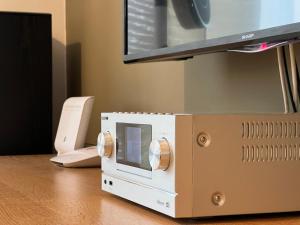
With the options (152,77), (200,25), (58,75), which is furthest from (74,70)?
(200,25)

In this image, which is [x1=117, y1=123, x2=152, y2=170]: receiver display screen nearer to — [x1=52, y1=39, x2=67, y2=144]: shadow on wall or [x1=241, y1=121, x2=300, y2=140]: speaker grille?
[x1=241, y1=121, x2=300, y2=140]: speaker grille

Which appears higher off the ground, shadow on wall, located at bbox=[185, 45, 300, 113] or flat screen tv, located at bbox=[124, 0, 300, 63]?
flat screen tv, located at bbox=[124, 0, 300, 63]

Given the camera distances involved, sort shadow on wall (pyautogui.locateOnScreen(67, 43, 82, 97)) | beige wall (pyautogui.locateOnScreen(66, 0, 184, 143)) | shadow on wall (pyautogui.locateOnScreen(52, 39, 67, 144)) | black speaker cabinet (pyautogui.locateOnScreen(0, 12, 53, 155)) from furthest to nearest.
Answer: shadow on wall (pyautogui.locateOnScreen(52, 39, 67, 144)), shadow on wall (pyautogui.locateOnScreen(67, 43, 82, 97)), black speaker cabinet (pyautogui.locateOnScreen(0, 12, 53, 155)), beige wall (pyautogui.locateOnScreen(66, 0, 184, 143))

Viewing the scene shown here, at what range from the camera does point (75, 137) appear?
6.40 ft

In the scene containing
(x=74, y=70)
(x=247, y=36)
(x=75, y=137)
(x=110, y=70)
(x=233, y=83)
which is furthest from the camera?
(x=74, y=70)

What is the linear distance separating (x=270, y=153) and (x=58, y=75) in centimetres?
→ 188

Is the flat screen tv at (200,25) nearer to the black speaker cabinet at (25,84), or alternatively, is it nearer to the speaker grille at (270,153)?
the speaker grille at (270,153)

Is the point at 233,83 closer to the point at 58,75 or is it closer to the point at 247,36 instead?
the point at 247,36

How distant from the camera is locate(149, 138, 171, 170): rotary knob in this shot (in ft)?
2.71

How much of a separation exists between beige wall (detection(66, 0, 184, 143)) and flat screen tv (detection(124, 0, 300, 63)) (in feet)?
0.70

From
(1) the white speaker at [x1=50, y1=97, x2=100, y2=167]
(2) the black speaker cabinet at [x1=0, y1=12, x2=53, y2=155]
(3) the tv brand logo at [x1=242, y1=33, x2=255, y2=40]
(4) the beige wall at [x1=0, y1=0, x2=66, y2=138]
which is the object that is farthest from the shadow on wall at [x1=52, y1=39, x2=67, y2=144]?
(3) the tv brand logo at [x1=242, y1=33, x2=255, y2=40]

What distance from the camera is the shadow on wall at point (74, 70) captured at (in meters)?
2.51

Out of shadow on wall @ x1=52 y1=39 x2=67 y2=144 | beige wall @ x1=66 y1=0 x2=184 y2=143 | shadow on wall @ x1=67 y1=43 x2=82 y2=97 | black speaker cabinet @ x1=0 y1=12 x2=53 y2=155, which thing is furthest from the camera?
shadow on wall @ x1=52 y1=39 x2=67 y2=144

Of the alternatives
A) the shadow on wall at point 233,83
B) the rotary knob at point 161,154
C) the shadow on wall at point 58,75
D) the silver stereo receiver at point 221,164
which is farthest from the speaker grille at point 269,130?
the shadow on wall at point 58,75
